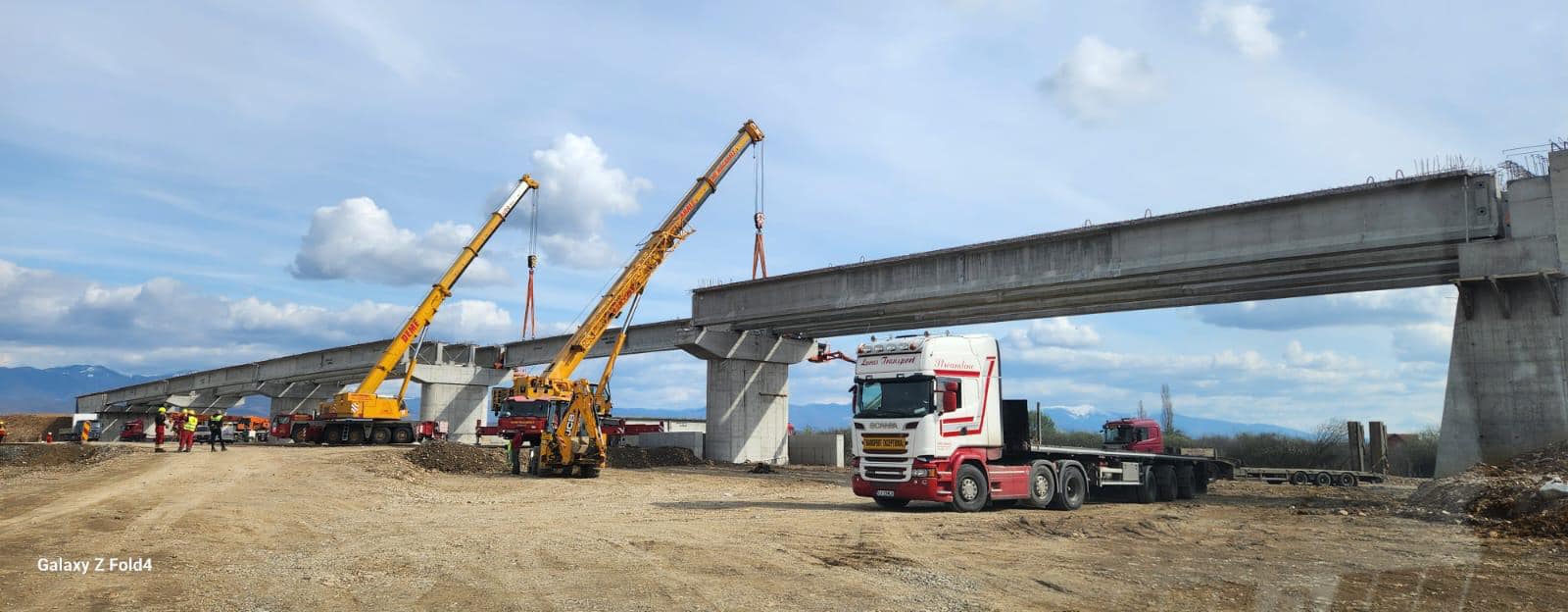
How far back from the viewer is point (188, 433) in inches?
1257

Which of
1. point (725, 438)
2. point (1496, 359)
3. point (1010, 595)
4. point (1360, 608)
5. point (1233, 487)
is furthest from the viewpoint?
point (725, 438)

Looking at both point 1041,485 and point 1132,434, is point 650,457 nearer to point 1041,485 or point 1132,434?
point 1132,434

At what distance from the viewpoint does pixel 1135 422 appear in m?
27.7

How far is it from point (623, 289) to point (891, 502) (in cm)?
2182

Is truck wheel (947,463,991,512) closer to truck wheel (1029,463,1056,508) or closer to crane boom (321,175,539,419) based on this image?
truck wheel (1029,463,1056,508)

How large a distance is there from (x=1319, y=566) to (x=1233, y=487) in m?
18.7

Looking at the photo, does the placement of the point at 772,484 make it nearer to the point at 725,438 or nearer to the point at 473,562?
the point at 725,438

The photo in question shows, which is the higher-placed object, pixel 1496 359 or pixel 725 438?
pixel 1496 359

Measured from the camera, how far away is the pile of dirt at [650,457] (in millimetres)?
36594

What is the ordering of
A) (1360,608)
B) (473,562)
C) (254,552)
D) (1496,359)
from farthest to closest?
(1496,359)
(254,552)
(473,562)
(1360,608)

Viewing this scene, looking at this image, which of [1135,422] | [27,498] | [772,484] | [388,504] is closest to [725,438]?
[772,484]

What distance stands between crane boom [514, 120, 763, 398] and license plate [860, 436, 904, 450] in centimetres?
2073

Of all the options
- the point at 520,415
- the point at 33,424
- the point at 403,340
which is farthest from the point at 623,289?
the point at 33,424

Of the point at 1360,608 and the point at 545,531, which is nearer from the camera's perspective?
the point at 1360,608
